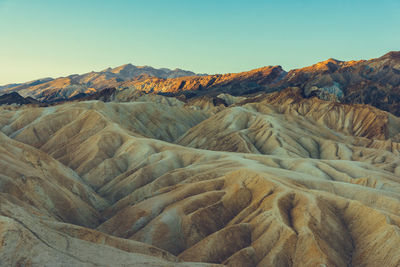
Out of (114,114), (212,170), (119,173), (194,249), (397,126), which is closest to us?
(194,249)

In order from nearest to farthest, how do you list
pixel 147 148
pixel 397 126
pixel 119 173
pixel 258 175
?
1. pixel 258 175
2. pixel 119 173
3. pixel 147 148
4. pixel 397 126

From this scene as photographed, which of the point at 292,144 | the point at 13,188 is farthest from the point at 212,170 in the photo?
the point at 292,144

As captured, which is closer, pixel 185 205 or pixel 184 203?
pixel 185 205

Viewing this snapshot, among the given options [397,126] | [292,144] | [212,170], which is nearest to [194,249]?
[212,170]

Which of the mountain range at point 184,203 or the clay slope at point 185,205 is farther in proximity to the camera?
the clay slope at point 185,205

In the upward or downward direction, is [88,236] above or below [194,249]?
above

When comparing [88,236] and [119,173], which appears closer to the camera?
[88,236]

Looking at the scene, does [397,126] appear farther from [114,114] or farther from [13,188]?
[13,188]

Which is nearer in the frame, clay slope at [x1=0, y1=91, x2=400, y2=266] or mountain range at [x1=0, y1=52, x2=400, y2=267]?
mountain range at [x1=0, y1=52, x2=400, y2=267]
